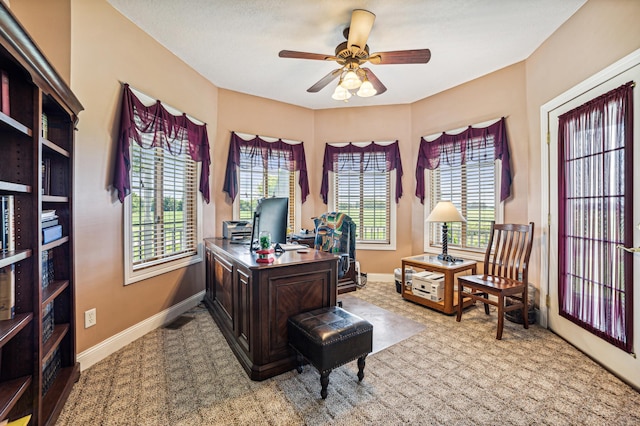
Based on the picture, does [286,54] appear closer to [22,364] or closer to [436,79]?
[436,79]

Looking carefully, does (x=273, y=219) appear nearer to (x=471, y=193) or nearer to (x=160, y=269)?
(x=160, y=269)

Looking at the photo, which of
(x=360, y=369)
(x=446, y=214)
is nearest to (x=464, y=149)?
(x=446, y=214)

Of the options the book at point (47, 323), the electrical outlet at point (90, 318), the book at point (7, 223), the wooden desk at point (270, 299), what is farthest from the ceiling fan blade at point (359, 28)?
the electrical outlet at point (90, 318)

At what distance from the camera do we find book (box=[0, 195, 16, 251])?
1380 mm

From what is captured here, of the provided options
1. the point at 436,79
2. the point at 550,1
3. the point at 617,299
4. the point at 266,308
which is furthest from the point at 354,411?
the point at 436,79

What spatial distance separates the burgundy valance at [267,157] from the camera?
13.6 feet

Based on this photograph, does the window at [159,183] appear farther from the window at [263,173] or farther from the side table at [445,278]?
the side table at [445,278]

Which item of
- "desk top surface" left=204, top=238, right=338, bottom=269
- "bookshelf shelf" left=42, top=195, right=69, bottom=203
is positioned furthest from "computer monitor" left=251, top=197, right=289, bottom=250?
"bookshelf shelf" left=42, top=195, right=69, bottom=203

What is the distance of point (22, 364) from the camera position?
4.77ft

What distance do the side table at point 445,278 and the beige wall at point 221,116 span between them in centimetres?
77

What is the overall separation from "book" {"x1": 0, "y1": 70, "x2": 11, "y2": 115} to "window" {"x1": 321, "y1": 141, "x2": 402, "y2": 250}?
3897mm

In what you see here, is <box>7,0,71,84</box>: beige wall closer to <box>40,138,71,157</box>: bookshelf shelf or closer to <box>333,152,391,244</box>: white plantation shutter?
<box>40,138,71,157</box>: bookshelf shelf

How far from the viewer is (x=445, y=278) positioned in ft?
11.1

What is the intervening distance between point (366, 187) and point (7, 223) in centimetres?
434
